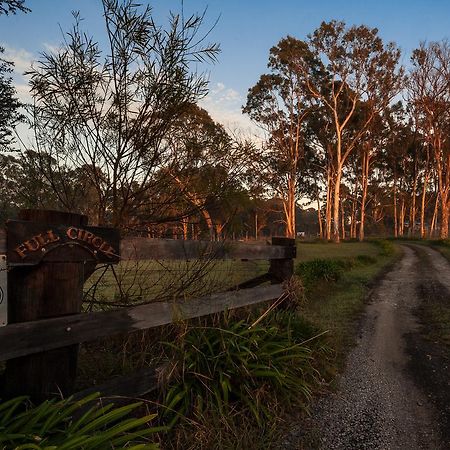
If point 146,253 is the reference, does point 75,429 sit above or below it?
below

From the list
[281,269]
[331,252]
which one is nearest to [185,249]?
[281,269]

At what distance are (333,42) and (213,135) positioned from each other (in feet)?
108

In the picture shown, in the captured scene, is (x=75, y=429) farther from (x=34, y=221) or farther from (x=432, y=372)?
(x=432, y=372)

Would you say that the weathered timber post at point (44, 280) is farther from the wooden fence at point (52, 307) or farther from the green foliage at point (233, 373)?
the green foliage at point (233, 373)

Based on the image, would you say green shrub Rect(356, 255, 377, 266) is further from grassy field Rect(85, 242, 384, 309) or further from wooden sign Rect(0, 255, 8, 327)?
wooden sign Rect(0, 255, 8, 327)

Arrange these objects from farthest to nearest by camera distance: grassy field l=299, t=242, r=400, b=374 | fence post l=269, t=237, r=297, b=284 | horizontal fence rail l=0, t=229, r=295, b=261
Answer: grassy field l=299, t=242, r=400, b=374, fence post l=269, t=237, r=297, b=284, horizontal fence rail l=0, t=229, r=295, b=261

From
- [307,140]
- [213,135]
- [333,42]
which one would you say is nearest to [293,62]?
[333,42]

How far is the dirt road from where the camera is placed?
3.29 metres

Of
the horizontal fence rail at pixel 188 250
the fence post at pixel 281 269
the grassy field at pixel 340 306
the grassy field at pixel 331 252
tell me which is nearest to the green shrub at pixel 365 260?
the grassy field at pixel 331 252

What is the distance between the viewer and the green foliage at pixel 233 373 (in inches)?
133

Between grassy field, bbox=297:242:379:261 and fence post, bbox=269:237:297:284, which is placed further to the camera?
grassy field, bbox=297:242:379:261

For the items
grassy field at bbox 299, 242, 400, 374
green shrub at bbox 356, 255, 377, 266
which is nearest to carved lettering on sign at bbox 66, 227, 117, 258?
grassy field at bbox 299, 242, 400, 374

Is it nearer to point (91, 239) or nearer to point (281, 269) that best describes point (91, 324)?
point (91, 239)

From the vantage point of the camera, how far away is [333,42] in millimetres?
32906
